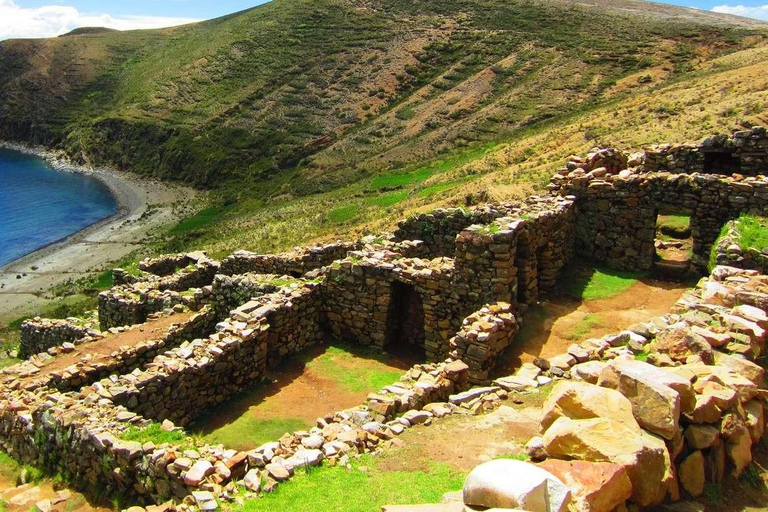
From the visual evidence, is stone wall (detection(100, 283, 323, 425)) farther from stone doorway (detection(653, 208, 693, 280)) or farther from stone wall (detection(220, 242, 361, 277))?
stone doorway (detection(653, 208, 693, 280))

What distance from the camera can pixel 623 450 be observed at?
19.2ft

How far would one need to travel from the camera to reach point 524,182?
30.6 metres

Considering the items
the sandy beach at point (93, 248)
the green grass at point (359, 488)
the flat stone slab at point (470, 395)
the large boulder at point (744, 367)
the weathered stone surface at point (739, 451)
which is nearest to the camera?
the weathered stone surface at point (739, 451)

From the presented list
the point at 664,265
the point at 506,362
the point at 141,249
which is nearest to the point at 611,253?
the point at 664,265

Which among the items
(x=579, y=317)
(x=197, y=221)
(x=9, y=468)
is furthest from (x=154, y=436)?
(x=197, y=221)

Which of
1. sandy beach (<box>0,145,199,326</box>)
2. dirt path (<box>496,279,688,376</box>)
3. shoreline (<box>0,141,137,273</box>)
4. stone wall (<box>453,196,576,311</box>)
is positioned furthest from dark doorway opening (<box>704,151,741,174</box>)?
shoreline (<box>0,141,137,273</box>)

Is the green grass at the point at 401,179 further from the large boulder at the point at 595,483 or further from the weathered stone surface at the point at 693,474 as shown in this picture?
the large boulder at the point at 595,483

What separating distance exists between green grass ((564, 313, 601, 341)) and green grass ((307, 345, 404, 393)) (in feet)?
13.6

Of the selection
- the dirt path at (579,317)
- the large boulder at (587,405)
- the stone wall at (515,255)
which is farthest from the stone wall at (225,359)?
the large boulder at (587,405)

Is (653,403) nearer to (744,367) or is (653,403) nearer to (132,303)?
(744,367)

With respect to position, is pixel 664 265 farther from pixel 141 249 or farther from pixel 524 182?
pixel 141 249

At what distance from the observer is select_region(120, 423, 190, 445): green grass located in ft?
32.6

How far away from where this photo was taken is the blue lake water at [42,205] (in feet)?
230

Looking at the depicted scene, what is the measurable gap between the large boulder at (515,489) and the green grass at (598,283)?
36.0 feet
